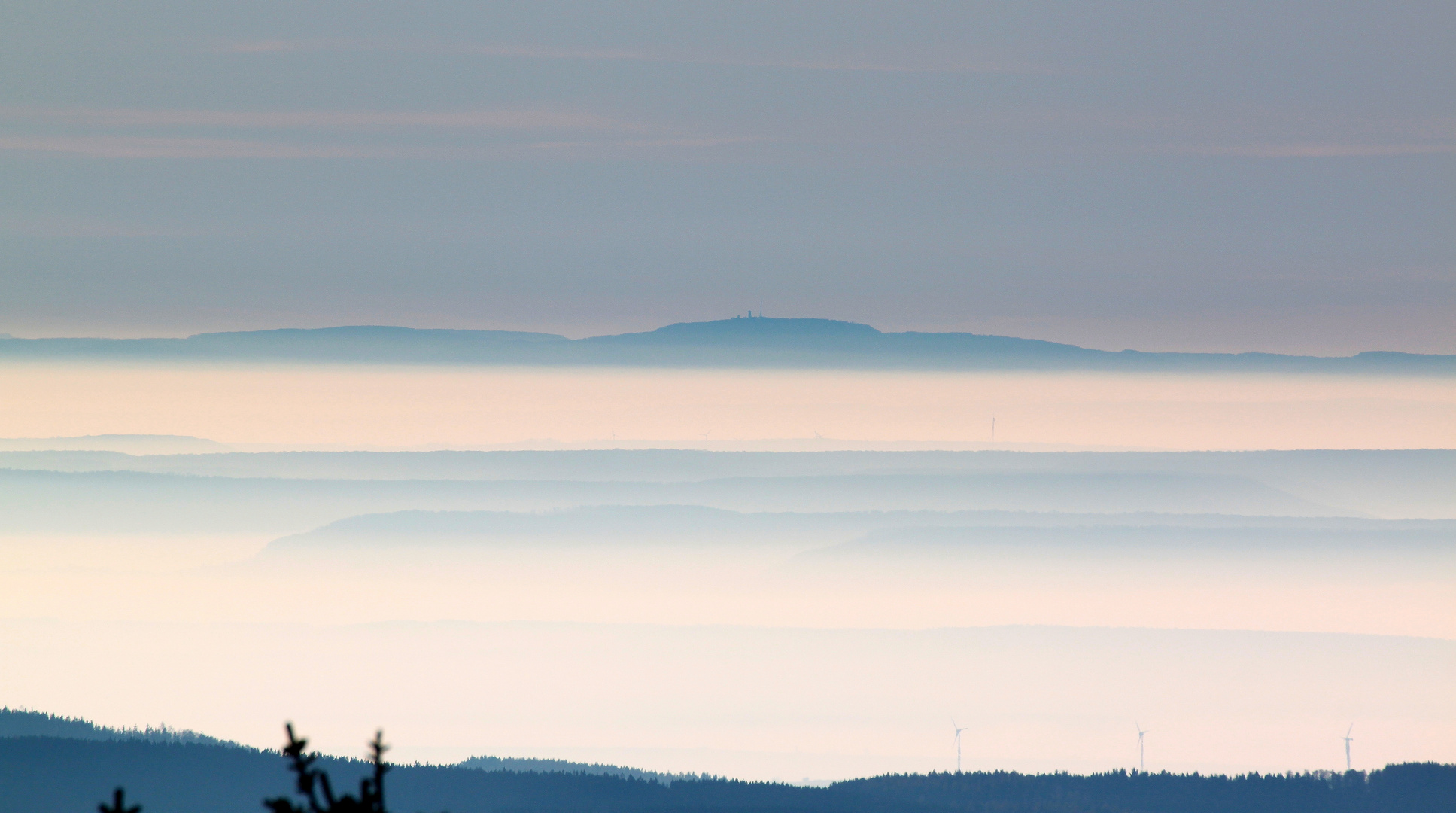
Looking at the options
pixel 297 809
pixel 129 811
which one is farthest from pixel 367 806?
pixel 129 811

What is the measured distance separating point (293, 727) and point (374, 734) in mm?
657

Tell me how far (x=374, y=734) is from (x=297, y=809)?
3.01 ft

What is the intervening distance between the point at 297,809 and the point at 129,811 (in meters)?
1.05

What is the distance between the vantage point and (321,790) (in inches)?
461

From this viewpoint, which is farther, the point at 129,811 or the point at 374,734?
the point at 374,734

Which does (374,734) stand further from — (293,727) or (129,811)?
(129,811)

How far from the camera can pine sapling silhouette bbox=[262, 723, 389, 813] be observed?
1126 centimetres

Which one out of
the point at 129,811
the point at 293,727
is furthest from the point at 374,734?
the point at 129,811

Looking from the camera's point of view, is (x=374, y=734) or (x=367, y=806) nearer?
(x=367, y=806)

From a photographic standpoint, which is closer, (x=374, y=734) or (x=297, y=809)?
(x=297, y=809)

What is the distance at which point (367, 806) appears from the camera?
11.4m

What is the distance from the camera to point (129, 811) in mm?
11414

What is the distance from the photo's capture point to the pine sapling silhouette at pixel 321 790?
11.3 m

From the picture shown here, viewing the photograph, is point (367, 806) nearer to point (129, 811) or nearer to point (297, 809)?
point (297, 809)
